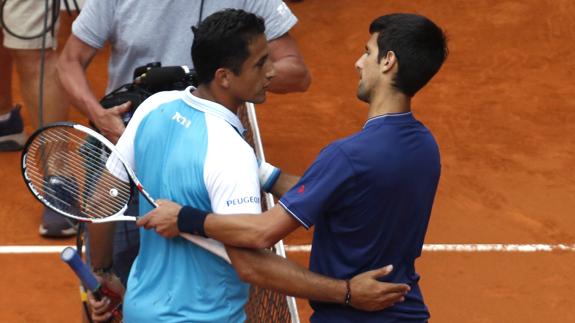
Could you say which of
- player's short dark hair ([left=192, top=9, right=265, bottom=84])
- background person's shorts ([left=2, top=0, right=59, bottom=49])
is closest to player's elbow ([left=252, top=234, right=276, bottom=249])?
player's short dark hair ([left=192, top=9, right=265, bottom=84])

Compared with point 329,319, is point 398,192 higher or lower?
higher

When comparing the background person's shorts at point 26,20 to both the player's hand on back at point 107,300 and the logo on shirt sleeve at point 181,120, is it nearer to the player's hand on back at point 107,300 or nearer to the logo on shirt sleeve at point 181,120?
the player's hand on back at point 107,300

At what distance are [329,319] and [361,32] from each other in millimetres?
6398

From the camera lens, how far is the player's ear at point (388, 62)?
3.80m

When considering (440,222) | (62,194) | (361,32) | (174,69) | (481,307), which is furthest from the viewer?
(361,32)

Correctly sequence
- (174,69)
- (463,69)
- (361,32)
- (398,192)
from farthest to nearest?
(361,32) → (463,69) → (174,69) → (398,192)

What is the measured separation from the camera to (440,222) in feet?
23.6

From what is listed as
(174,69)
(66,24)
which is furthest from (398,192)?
(66,24)

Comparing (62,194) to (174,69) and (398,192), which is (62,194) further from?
(398,192)

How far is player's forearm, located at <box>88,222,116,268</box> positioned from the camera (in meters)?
5.02

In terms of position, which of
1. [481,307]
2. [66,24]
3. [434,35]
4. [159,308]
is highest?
[434,35]

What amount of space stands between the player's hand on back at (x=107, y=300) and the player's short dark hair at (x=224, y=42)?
3.78 feet

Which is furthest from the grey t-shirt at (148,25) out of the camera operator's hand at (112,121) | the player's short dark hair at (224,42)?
the player's short dark hair at (224,42)

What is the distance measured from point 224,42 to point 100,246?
1.52 meters
